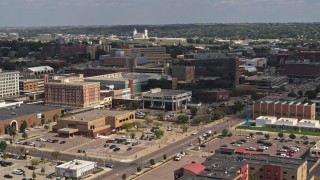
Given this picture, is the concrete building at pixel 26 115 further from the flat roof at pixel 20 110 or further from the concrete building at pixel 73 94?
the concrete building at pixel 73 94

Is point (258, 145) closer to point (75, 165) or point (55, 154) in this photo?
point (75, 165)

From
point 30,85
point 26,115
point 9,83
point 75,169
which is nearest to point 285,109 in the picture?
point 26,115

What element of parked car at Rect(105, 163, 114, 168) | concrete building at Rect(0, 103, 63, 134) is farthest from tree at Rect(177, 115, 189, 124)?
parked car at Rect(105, 163, 114, 168)

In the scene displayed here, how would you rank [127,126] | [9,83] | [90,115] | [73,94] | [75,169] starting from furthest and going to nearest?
[9,83], [73,94], [90,115], [127,126], [75,169]

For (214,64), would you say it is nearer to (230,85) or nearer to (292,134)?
(230,85)

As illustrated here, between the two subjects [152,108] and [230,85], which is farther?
[230,85]

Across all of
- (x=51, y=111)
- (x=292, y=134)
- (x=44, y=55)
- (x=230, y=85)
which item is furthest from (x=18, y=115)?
(x=44, y=55)

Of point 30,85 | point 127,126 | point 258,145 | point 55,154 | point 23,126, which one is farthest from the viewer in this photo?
point 30,85
